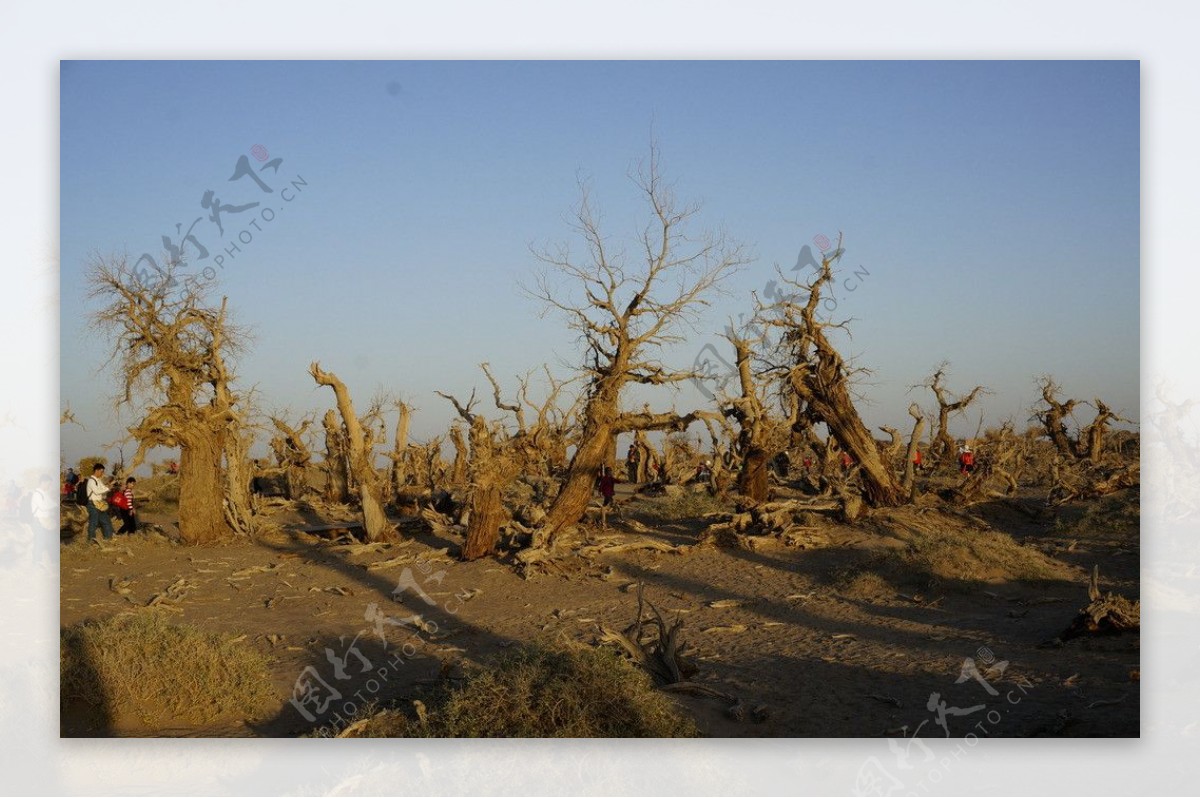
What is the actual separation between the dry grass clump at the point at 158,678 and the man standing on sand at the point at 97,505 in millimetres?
7048

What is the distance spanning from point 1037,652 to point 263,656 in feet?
24.7

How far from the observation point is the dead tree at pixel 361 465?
53.1ft

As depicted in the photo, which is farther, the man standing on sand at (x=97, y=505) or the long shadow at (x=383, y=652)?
the man standing on sand at (x=97, y=505)

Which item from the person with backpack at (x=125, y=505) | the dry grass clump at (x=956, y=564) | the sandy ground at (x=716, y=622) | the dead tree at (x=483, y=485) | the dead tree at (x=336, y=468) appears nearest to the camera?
the sandy ground at (x=716, y=622)

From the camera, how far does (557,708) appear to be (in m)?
7.96

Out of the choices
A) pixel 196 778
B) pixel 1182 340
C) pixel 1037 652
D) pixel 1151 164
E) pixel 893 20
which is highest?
pixel 893 20

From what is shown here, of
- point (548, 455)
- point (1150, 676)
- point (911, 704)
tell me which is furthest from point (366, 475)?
point (1150, 676)

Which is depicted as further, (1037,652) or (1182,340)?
(1037,652)

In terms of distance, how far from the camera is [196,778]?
330 inches

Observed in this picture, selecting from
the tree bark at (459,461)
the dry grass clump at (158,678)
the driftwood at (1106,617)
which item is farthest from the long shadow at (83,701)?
the tree bark at (459,461)

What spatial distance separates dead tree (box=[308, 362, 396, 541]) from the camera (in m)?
16.2

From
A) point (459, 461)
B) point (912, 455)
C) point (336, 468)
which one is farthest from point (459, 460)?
point (912, 455)

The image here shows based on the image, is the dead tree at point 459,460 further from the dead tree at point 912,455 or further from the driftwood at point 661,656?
the driftwood at point 661,656

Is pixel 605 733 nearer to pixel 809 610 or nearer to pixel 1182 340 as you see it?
pixel 809 610
